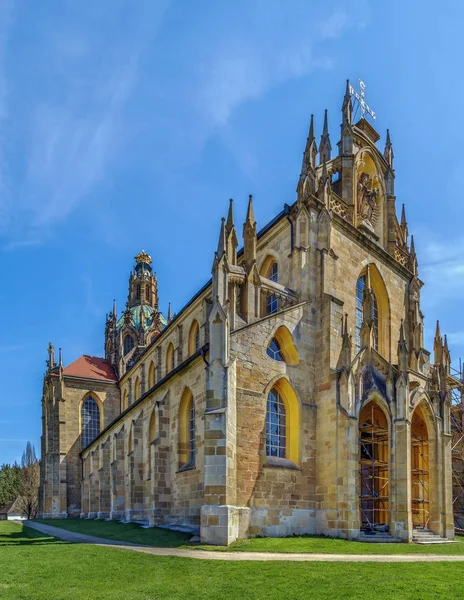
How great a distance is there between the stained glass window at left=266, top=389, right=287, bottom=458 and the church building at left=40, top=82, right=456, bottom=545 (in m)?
0.06

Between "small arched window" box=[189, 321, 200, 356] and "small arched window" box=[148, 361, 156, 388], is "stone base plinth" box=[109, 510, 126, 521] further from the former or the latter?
"small arched window" box=[148, 361, 156, 388]

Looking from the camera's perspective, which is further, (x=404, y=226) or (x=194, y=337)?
(x=194, y=337)

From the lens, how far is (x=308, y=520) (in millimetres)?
19609

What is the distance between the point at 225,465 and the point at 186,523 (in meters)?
6.07

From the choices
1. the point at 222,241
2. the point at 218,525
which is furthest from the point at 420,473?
the point at 222,241

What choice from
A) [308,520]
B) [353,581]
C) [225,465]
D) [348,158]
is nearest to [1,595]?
[353,581]

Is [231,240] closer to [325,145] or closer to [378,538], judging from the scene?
[325,145]

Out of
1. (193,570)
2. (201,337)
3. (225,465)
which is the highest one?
(201,337)

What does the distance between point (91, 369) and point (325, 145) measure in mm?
35485

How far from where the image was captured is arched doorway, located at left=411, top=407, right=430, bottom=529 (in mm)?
22984

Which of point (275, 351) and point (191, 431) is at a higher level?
point (275, 351)

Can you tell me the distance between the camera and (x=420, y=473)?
76.8ft

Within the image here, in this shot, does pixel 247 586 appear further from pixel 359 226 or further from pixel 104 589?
Result: pixel 359 226

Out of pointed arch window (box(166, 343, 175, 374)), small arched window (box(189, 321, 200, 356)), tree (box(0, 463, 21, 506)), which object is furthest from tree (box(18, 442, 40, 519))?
small arched window (box(189, 321, 200, 356))
